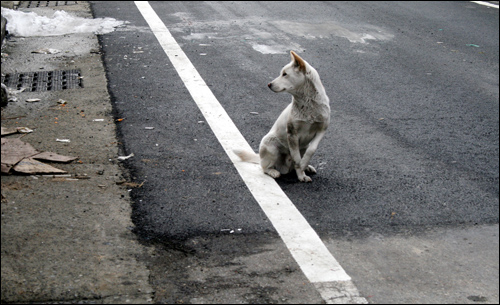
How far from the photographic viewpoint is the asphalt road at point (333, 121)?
542 cm

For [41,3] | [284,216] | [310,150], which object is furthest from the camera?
[41,3]

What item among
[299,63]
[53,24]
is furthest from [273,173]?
[53,24]

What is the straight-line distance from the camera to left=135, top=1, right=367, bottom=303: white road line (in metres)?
4.39

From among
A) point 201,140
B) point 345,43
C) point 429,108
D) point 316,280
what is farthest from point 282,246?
point 345,43

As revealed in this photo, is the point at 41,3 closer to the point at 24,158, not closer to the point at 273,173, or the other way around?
the point at 24,158

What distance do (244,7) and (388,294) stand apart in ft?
40.3

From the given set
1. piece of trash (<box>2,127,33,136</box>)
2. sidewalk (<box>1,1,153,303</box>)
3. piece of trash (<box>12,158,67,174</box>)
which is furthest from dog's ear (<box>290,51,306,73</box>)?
piece of trash (<box>2,127,33,136</box>)

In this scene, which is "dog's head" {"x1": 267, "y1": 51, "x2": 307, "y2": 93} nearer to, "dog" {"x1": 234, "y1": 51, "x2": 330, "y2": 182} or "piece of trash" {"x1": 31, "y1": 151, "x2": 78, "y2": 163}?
"dog" {"x1": 234, "y1": 51, "x2": 330, "y2": 182}

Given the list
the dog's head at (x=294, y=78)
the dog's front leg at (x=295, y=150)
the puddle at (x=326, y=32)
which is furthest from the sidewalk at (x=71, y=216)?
the puddle at (x=326, y=32)

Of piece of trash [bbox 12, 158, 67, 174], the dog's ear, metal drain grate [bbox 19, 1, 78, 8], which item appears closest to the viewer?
the dog's ear

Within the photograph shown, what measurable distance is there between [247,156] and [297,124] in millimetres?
866

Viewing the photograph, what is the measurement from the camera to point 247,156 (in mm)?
6680

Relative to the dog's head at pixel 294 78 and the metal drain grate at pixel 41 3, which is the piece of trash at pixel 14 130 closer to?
the dog's head at pixel 294 78

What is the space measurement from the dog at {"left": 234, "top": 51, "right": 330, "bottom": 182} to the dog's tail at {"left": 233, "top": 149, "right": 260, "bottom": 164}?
21 cm
